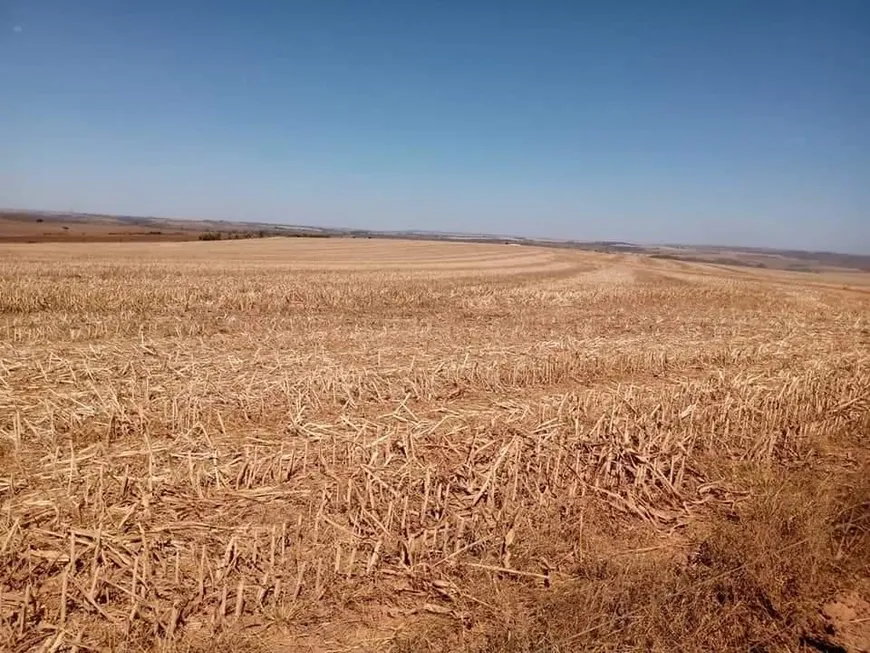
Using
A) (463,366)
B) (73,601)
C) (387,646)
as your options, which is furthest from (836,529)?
(73,601)

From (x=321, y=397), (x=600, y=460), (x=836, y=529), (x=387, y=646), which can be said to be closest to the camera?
(x=387, y=646)

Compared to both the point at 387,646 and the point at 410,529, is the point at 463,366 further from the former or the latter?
the point at 387,646

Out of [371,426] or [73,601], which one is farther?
[371,426]

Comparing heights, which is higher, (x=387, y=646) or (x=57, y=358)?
(x=57, y=358)

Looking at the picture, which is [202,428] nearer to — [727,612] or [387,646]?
[387,646]

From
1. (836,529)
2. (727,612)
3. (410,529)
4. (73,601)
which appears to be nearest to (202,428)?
(73,601)

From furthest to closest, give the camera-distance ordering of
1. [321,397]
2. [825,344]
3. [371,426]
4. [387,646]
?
[825,344] < [321,397] < [371,426] < [387,646]
